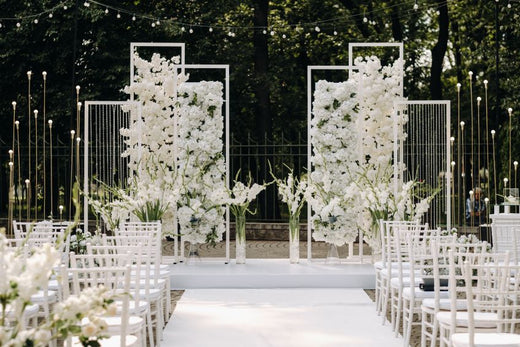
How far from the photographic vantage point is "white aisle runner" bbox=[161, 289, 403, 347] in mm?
6660

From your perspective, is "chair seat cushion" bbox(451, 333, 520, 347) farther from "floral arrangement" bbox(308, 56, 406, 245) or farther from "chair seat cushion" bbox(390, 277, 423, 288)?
"floral arrangement" bbox(308, 56, 406, 245)

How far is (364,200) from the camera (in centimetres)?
1013

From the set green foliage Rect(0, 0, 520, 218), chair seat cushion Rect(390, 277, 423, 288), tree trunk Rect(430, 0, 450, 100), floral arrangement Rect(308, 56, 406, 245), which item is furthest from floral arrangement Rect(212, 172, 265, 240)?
tree trunk Rect(430, 0, 450, 100)

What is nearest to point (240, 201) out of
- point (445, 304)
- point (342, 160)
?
point (342, 160)

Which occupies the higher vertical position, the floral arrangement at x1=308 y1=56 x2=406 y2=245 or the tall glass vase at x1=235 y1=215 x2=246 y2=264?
the floral arrangement at x1=308 y1=56 x2=406 y2=245

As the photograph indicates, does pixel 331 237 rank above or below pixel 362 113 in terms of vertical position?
below

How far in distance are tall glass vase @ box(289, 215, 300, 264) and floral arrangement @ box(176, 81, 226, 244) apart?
0.91 metres

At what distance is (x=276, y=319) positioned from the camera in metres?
7.63

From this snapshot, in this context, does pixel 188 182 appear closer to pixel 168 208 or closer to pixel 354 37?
pixel 168 208

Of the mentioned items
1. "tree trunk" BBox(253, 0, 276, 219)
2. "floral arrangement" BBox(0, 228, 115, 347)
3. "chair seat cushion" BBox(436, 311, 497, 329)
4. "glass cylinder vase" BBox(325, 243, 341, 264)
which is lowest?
"glass cylinder vase" BBox(325, 243, 341, 264)

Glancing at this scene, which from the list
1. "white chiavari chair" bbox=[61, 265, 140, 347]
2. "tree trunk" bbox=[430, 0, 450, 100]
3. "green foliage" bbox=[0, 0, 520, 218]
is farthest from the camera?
"tree trunk" bbox=[430, 0, 450, 100]

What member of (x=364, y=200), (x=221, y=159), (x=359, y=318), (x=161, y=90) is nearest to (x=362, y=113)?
(x=364, y=200)

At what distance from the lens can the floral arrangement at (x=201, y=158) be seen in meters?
10.3

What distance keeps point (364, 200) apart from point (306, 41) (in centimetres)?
1006
